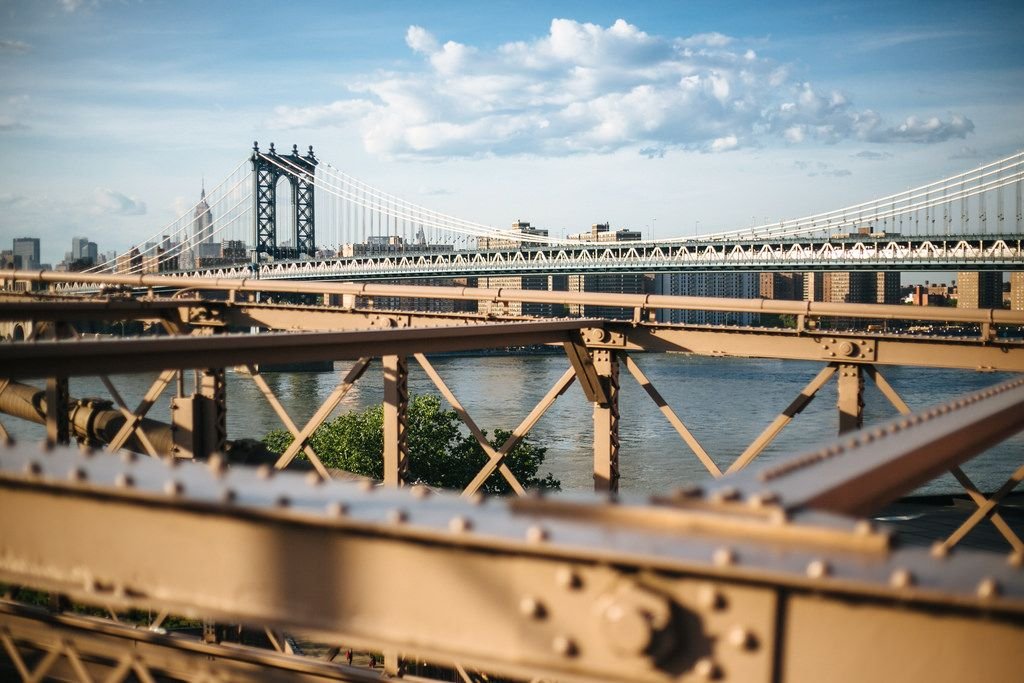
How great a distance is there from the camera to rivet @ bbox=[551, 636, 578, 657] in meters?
1.46

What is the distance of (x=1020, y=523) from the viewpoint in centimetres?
1853

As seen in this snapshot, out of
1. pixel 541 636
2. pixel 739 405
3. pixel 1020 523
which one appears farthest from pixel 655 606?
pixel 739 405

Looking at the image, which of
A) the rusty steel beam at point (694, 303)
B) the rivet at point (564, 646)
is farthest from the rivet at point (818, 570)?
the rusty steel beam at point (694, 303)

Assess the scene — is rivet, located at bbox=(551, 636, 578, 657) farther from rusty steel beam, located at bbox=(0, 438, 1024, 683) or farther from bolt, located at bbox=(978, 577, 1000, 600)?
bolt, located at bbox=(978, 577, 1000, 600)

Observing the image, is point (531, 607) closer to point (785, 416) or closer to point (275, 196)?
point (785, 416)

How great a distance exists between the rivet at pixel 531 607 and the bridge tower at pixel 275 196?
6221 cm

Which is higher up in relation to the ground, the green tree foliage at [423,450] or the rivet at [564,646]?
the rivet at [564,646]

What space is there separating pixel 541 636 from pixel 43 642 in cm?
468

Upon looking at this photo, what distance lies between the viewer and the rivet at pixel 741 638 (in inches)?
53.9

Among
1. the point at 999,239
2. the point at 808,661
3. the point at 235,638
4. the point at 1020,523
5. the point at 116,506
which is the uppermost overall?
the point at 999,239

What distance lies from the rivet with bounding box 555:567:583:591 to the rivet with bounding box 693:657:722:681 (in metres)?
0.19

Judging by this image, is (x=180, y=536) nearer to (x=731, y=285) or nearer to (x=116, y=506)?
(x=116, y=506)

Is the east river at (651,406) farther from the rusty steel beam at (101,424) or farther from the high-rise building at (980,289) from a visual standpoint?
the rusty steel beam at (101,424)

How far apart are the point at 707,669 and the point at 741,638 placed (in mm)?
74
